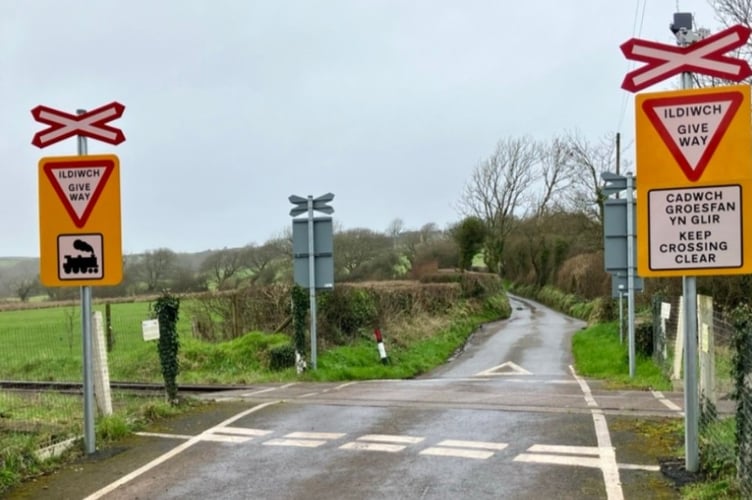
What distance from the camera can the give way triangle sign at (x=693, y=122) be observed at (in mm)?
5312

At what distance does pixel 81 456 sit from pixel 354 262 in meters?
40.0

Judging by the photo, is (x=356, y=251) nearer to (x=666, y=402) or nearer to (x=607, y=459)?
(x=666, y=402)

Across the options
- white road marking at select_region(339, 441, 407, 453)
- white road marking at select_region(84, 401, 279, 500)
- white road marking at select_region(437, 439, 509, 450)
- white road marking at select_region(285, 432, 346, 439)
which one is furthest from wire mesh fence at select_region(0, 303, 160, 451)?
white road marking at select_region(437, 439, 509, 450)

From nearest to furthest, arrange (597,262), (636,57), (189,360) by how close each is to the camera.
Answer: (636,57) → (189,360) → (597,262)

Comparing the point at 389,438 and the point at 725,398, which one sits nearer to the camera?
the point at 725,398

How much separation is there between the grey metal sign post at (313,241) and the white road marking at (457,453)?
30.4ft

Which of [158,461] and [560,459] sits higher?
[560,459]

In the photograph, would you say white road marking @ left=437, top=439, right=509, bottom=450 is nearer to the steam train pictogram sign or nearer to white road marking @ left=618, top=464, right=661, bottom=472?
white road marking @ left=618, top=464, right=661, bottom=472

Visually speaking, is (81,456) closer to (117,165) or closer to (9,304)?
(117,165)

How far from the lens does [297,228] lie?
1617 centimetres

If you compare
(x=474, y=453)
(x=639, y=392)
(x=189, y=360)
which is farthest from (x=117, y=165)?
(x=189, y=360)

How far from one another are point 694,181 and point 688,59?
0.94 meters

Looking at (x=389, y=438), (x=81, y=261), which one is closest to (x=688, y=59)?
(x=389, y=438)

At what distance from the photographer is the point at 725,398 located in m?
7.52
